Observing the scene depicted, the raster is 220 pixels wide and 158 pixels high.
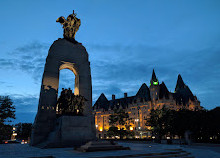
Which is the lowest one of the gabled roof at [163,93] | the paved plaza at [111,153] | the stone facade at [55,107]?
the paved plaza at [111,153]

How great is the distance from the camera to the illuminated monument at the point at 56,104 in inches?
765

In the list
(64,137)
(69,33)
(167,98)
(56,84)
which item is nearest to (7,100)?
(56,84)

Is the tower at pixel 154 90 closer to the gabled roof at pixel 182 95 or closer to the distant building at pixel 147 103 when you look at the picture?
the distant building at pixel 147 103

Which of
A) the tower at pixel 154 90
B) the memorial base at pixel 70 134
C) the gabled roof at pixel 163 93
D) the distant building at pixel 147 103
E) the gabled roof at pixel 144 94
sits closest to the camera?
the memorial base at pixel 70 134

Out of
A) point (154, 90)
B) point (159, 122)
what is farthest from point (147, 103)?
point (159, 122)

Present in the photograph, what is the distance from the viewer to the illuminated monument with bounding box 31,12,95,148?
1944 cm

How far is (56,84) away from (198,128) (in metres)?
26.8

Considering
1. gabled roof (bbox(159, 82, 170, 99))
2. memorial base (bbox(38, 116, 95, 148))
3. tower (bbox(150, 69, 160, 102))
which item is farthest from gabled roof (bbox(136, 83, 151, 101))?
memorial base (bbox(38, 116, 95, 148))

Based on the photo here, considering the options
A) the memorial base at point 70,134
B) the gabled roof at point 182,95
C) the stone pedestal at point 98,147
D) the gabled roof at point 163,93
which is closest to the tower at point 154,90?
the gabled roof at point 163,93

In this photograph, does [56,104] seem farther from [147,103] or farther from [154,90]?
[154,90]

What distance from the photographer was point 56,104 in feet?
76.6

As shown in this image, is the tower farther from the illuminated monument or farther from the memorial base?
the memorial base

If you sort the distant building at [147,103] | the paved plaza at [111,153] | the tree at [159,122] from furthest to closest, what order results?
the distant building at [147,103], the tree at [159,122], the paved plaza at [111,153]

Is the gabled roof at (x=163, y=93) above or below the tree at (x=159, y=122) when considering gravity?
above
